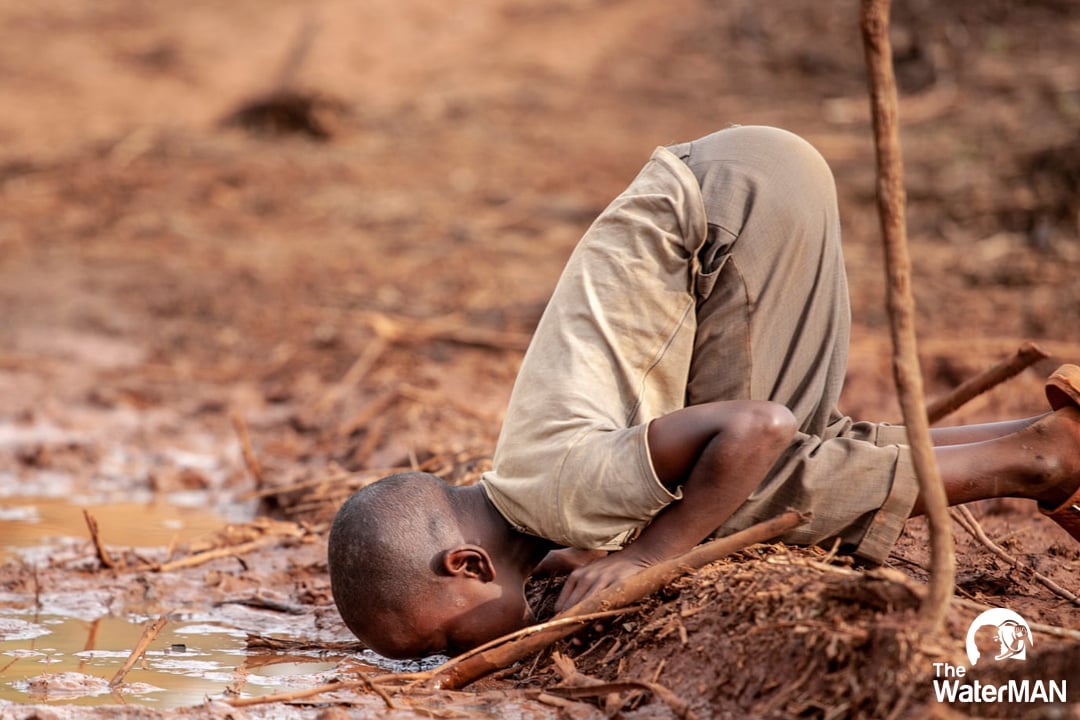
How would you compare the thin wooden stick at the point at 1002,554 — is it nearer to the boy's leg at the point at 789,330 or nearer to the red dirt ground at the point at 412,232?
the red dirt ground at the point at 412,232

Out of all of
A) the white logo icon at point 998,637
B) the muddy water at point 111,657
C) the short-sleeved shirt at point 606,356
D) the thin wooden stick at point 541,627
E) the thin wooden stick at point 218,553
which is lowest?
the thin wooden stick at point 218,553

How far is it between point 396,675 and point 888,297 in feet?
4.38

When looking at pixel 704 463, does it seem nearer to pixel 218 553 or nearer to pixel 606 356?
pixel 606 356

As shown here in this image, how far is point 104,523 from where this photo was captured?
4598mm

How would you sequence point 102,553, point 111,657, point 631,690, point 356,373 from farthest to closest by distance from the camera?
point 356,373 < point 102,553 < point 111,657 < point 631,690

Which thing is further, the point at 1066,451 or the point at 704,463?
the point at 1066,451

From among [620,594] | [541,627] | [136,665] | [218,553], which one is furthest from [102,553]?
[620,594]

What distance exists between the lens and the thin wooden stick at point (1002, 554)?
280 centimetres

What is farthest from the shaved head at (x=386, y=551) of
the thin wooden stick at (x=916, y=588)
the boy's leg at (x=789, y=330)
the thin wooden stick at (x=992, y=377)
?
the thin wooden stick at (x=992, y=377)

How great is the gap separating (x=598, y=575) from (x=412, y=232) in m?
6.53

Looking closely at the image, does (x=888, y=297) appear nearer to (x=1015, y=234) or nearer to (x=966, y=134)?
(x=1015, y=234)

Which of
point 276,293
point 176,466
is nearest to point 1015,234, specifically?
point 276,293

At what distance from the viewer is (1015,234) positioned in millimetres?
7980

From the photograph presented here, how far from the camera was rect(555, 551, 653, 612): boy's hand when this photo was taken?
8.81ft
